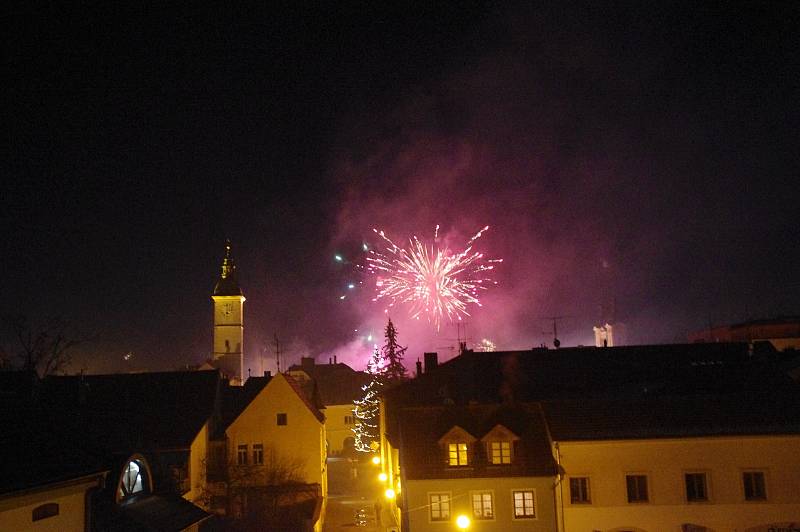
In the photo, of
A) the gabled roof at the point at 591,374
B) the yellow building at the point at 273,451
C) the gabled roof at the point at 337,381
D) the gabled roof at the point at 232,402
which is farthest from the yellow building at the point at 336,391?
the gabled roof at the point at 591,374

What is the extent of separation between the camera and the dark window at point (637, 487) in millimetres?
27453

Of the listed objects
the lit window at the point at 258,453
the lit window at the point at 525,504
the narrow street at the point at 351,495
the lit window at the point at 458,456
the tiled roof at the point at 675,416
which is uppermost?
the tiled roof at the point at 675,416

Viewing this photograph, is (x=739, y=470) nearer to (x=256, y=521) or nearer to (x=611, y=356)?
(x=611, y=356)

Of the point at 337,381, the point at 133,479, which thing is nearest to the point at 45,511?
the point at 133,479

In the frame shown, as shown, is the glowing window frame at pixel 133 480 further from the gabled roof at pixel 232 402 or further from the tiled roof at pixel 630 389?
the gabled roof at pixel 232 402

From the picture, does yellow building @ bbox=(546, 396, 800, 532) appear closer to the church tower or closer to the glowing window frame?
the glowing window frame

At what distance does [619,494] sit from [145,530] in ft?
58.4

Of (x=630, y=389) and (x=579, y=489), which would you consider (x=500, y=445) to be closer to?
(x=579, y=489)

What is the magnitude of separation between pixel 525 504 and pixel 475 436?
3.25m

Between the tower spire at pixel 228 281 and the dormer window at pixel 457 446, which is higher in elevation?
the tower spire at pixel 228 281

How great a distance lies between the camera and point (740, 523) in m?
26.9

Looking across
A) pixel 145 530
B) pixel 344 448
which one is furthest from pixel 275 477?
pixel 344 448

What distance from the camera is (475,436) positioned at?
93.0 ft

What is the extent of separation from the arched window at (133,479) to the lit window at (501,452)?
45.1 ft
